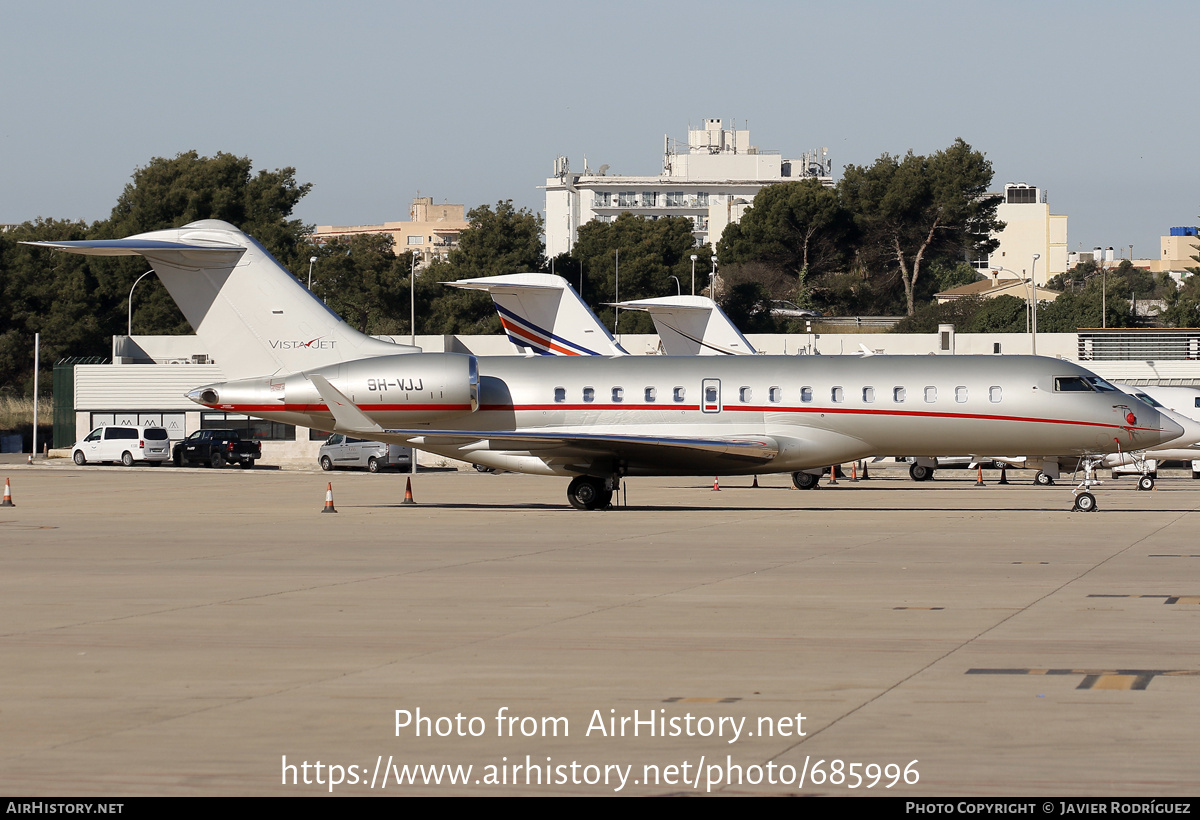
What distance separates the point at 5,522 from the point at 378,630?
16.5 meters

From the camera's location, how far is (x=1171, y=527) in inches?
967

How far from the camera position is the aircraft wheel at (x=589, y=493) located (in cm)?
2980

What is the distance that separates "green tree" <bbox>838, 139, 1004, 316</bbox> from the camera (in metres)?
109

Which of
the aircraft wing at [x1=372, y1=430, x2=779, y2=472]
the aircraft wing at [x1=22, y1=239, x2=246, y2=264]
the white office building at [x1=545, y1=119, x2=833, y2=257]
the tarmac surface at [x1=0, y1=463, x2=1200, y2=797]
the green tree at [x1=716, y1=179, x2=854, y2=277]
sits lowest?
the tarmac surface at [x1=0, y1=463, x2=1200, y2=797]

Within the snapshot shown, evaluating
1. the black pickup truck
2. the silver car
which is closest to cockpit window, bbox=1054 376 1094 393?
the silver car

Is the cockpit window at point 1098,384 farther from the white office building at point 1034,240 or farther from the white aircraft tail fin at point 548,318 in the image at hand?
the white office building at point 1034,240

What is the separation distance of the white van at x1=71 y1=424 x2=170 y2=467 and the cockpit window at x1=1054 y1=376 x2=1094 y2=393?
132ft

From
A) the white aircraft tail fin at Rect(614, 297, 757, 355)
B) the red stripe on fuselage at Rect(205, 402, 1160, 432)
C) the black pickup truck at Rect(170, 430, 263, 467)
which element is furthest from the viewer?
the black pickup truck at Rect(170, 430, 263, 467)

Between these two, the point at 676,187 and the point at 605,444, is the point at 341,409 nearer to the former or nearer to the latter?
the point at 605,444

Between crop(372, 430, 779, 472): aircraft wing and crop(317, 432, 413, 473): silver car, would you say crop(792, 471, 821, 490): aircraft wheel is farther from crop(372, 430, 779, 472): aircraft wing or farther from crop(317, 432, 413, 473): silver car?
crop(317, 432, 413, 473): silver car

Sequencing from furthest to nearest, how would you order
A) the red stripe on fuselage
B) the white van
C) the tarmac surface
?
the white van < the red stripe on fuselage < the tarmac surface

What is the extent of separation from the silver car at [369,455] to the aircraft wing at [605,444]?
23.8 m

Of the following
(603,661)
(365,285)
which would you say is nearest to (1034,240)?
(365,285)
